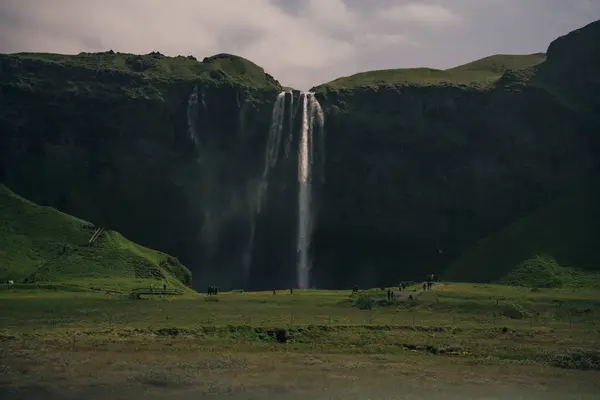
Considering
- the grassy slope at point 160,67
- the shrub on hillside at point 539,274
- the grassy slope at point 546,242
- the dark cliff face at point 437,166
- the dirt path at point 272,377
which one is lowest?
the dirt path at point 272,377

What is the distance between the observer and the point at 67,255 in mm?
79438

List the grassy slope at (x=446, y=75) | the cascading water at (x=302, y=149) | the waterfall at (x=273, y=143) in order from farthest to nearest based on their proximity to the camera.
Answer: the grassy slope at (x=446, y=75) → the waterfall at (x=273, y=143) → the cascading water at (x=302, y=149)

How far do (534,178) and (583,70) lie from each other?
2144 cm

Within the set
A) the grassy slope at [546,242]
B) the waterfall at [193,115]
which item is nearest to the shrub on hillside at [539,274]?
the grassy slope at [546,242]

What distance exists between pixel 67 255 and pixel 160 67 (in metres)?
51.8

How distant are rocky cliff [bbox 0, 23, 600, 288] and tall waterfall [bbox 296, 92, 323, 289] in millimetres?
1477

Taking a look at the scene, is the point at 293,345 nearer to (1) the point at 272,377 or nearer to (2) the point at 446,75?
(1) the point at 272,377

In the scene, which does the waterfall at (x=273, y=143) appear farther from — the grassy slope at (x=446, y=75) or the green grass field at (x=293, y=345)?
the green grass field at (x=293, y=345)

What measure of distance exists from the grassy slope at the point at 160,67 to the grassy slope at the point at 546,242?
44.9 meters

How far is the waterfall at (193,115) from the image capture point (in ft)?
379

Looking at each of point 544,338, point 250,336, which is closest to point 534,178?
point 544,338

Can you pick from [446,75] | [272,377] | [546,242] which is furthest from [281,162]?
[272,377]

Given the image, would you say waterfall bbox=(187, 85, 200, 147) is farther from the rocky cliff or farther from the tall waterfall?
the tall waterfall

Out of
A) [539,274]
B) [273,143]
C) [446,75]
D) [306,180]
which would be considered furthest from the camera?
[446,75]
